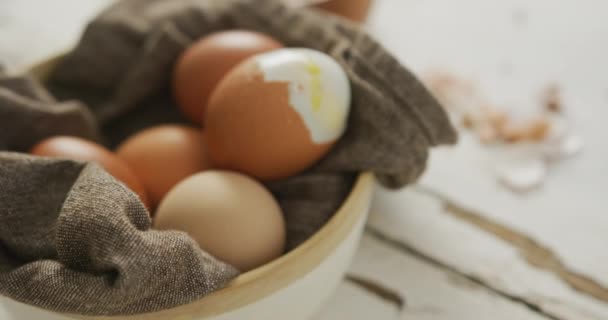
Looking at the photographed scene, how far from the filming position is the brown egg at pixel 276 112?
42 cm

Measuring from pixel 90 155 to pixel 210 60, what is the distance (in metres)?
0.14

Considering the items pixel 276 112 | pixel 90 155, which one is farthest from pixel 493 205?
pixel 90 155

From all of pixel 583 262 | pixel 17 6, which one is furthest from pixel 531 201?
pixel 17 6

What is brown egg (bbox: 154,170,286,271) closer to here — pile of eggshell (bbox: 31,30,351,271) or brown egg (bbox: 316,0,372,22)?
pile of eggshell (bbox: 31,30,351,271)

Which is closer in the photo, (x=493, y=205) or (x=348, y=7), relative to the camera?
(x=493, y=205)

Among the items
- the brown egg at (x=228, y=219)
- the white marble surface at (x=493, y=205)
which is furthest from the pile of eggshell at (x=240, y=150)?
the white marble surface at (x=493, y=205)

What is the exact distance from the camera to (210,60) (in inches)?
19.5

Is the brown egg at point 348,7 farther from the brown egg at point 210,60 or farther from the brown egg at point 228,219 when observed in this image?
the brown egg at point 228,219

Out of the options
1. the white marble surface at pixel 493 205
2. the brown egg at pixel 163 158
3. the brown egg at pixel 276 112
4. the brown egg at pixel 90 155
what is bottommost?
the brown egg at pixel 90 155

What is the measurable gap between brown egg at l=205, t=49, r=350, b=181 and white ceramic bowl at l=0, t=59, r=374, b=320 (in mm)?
56

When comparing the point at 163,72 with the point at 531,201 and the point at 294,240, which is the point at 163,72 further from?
the point at 531,201

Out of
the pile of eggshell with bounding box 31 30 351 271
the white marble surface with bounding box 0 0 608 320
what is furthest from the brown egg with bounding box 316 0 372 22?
the pile of eggshell with bounding box 31 30 351 271

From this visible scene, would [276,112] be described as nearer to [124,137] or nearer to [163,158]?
[163,158]

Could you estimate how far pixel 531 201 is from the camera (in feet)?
1.77
